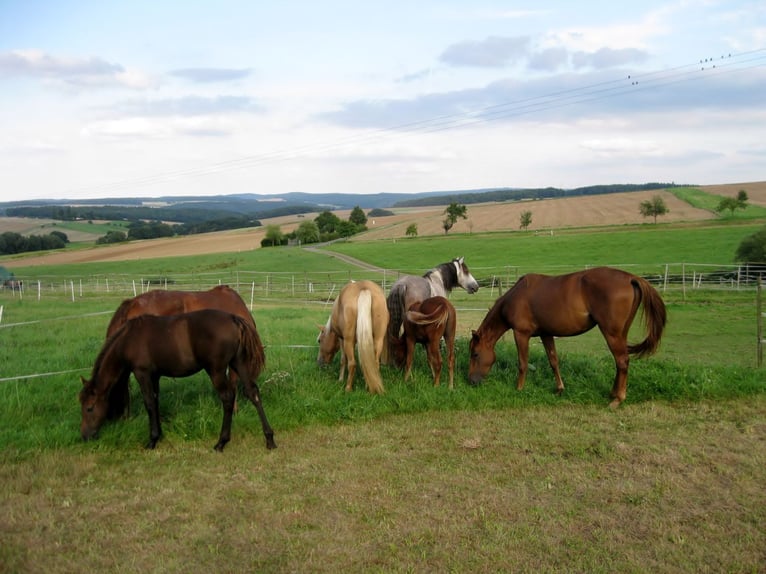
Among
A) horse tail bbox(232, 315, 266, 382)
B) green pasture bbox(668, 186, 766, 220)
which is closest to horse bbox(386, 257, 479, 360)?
horse tail bbox(232, 315, 266, 382)

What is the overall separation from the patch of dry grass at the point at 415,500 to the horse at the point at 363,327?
915 millimetres

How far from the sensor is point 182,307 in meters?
7.23

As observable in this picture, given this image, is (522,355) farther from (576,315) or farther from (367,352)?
(367,352)

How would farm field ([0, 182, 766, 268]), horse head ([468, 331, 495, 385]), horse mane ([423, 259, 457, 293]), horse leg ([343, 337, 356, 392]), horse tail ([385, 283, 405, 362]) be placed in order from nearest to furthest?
1. horse leg ([343, 337, 356, 392])
2. horse head ([468, 331, 495, 385])
3. horse tail ([385, 283, 405, 362])
4. horse mane ([423, 259, 457, 293])
5. farm field ([0, 182, 766, 268])

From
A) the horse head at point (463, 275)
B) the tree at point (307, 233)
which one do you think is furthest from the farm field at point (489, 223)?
the horse head at point (463, 275)

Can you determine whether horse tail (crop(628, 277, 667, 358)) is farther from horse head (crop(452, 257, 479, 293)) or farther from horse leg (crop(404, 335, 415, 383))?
horse head (crop(452, 257, 479, 293))

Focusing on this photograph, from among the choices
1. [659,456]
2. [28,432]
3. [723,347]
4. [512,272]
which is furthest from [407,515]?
[512,272]

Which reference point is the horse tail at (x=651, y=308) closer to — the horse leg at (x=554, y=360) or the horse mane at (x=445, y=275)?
the horse leg at (x=554, y=360)

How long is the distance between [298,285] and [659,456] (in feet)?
103

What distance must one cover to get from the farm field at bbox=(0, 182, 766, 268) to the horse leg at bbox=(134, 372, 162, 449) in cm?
5370

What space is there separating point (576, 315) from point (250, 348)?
3955mm

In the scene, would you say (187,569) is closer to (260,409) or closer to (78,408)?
(260,409)

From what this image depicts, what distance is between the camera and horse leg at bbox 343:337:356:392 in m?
7.44

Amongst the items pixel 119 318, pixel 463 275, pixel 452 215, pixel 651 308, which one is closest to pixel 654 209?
pixel 452 215
